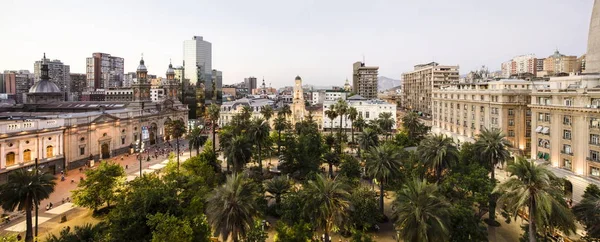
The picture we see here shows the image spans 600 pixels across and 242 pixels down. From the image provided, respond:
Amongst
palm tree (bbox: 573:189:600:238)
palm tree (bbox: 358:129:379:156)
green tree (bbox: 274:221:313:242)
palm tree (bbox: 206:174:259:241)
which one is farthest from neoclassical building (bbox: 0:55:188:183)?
palm tree (bbox: 573:189:600:238)

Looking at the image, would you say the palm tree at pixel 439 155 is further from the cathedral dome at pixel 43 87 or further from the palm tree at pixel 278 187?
the cathedral dome at pixel 43 87

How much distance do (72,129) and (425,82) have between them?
5646 inches

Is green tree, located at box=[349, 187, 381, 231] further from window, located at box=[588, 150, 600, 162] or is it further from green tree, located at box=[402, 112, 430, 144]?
green tree, located at box=[402, 112, 430, 144]

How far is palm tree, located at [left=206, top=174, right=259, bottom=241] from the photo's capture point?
2380 cm

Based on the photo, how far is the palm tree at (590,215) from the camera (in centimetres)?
2592

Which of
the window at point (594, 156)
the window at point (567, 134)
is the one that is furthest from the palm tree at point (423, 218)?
the window at point (567, 134)

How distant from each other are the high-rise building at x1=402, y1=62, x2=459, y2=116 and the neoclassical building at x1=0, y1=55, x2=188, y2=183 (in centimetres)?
10620

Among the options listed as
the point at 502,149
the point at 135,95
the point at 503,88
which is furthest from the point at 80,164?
the point at 503,88

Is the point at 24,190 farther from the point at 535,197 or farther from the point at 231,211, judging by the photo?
the point at 535,197

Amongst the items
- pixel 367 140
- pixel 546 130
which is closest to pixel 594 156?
pixel 546 130

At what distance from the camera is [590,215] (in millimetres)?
26875

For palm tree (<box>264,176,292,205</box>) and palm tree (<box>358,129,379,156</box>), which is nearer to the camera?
palm tree (<box>264,176,292,205</box>)

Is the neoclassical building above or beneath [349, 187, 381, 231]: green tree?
above

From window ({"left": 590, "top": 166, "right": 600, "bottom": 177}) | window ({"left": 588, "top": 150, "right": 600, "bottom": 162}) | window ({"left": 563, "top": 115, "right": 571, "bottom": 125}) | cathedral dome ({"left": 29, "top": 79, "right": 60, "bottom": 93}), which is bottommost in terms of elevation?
window ({"left": 590, "top": 166, "right": 600, "bottom": 177})
